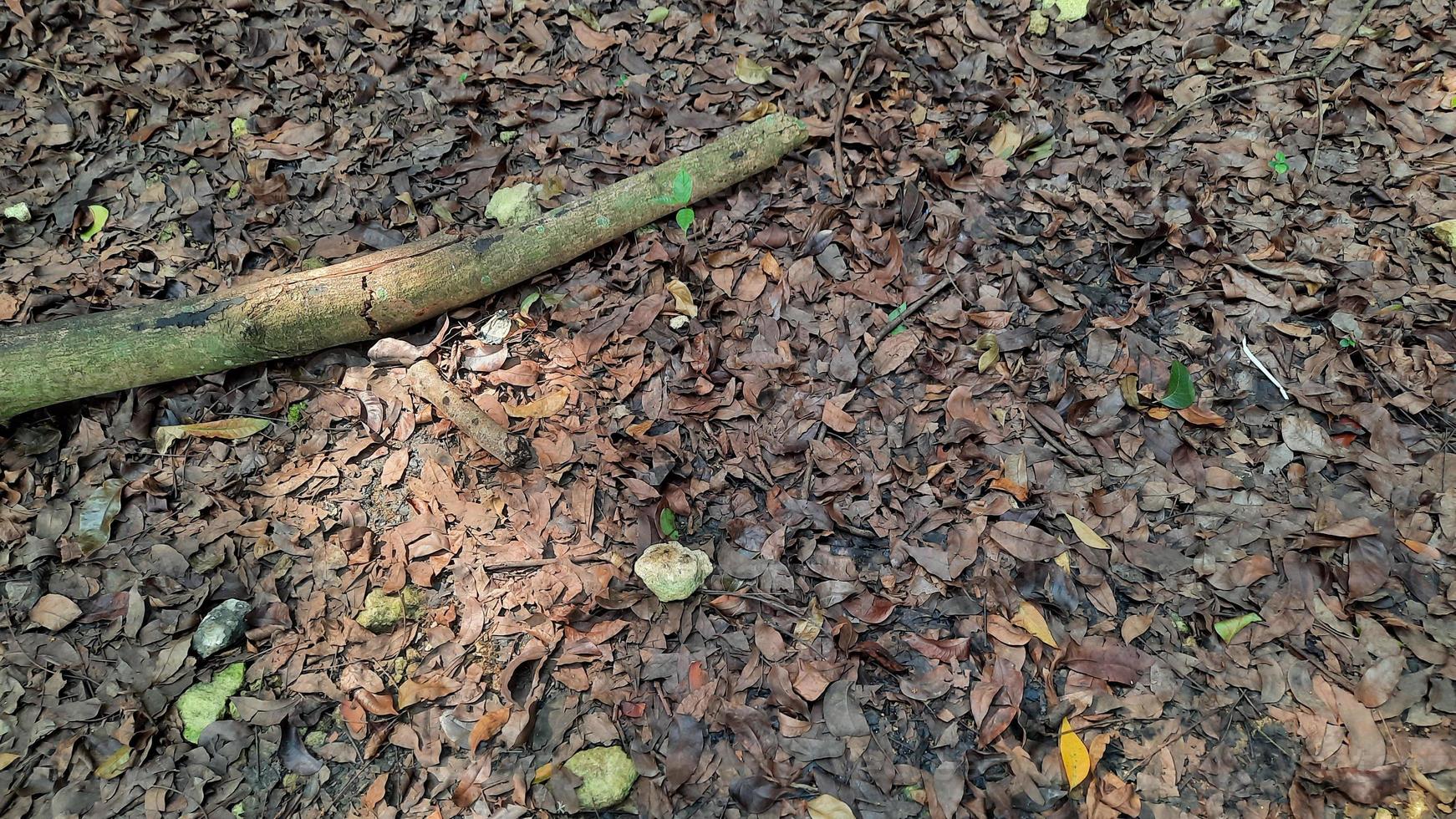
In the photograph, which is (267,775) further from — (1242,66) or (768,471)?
(1242,66)

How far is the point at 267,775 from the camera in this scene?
2475 mm

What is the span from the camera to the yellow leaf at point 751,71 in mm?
4012

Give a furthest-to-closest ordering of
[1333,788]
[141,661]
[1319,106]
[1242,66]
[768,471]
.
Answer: [1242,66], [1319,106], [768,471], [141,661], [1333,788]

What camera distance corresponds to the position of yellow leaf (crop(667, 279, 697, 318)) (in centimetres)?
331

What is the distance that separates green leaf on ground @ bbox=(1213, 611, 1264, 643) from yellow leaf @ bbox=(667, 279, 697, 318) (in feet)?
7.41

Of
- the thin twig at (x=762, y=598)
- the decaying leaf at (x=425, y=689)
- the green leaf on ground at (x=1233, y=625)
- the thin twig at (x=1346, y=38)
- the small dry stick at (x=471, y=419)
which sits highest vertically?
the thin twig at (x=1346, y=38)

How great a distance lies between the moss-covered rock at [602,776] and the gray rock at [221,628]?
133 centimetres

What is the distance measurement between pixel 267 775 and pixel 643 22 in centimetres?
399

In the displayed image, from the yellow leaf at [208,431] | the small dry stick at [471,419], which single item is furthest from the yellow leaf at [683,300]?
the yellow leaf at [208,431]

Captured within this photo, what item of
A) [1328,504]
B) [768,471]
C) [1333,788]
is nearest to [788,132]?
[768,471]

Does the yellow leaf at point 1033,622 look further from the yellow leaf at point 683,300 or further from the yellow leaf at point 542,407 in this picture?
the yellow leaf at point 542,407

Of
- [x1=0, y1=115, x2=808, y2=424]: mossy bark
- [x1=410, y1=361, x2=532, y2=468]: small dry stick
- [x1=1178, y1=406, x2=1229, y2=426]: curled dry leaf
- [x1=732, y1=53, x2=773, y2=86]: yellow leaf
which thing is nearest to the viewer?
[x1=1178, y1=406, x2=1229, y2=426]: curled dry leaf

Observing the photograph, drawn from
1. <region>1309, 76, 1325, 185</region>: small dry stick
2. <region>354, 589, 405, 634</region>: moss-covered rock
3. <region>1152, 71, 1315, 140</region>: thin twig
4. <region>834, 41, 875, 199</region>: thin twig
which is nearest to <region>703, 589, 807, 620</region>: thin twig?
<region>354, 589, 405, 634</region>: moss-covered rock

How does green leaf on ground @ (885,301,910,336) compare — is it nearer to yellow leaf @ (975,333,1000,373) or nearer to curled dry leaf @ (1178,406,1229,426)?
yellow leaf @ (975,333,1000,373)
